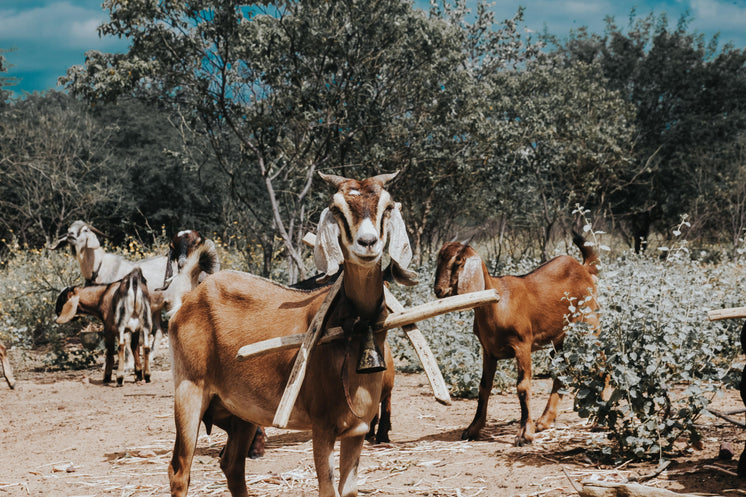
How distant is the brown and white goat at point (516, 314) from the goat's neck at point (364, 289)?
284 cm

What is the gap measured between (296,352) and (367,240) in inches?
39.9

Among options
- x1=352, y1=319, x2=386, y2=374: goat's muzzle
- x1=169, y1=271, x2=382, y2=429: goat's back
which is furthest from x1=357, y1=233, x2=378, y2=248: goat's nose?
x1=169, y1=271, x2=382, y2=429: goat's back

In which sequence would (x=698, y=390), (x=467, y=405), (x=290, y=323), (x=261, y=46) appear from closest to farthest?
1. (x=290, y=323)
2. (x=698, y=390)
3. (x=467, y=405)
4. (x=261, y=46)

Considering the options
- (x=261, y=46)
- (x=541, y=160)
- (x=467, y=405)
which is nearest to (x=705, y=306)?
(x=467, y=405)

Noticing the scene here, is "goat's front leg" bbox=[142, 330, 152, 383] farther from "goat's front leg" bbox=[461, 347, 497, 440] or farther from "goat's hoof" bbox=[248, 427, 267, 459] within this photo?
"goat's front leg" bbox=[461, 347, 497, 440]

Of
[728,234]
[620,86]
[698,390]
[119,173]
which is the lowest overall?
[698,390]

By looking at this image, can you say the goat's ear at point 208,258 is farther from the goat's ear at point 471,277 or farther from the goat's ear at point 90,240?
the goat's ear at point 90,240

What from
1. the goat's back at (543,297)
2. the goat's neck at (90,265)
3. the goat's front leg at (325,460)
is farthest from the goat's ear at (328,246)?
the goat's neck at (90,265)

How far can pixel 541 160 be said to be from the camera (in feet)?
55.4

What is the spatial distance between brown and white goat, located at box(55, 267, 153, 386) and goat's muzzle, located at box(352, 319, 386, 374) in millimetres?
8224

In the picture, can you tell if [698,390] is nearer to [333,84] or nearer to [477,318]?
[477,318]

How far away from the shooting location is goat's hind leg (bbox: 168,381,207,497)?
3.75m

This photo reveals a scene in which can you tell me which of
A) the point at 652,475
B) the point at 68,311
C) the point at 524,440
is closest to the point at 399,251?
the point at 652,475

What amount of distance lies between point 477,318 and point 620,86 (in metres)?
22.3
